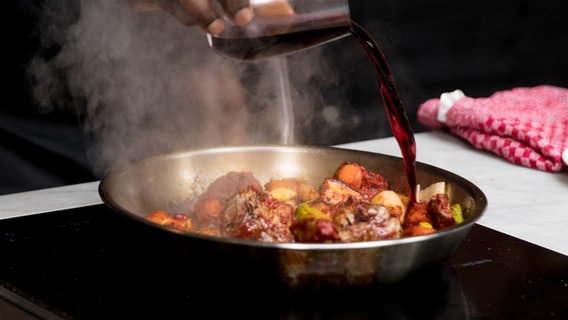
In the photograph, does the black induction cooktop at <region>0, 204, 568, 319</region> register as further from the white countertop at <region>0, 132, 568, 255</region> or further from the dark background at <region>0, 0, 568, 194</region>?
the dark background at <region>0, 0, 568, 194</region>

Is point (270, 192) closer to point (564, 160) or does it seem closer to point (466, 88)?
point (564, 160)

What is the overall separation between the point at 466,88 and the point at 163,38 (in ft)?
4.75

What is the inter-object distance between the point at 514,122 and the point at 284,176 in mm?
794

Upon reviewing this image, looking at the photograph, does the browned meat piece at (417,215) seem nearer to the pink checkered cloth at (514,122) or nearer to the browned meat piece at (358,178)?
the browned meat piece at (358,178)

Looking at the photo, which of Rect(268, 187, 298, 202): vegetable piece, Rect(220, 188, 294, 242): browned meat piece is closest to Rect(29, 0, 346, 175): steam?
Rect(268, 187, 298, 202): vegetable piece

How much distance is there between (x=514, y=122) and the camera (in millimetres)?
2121

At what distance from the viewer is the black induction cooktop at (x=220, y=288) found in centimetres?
114

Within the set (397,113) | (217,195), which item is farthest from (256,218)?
(397,113)

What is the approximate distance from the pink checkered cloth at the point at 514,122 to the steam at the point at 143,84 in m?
0.54

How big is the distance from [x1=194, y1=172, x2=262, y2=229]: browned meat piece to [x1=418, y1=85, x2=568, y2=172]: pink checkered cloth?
0.90 meters

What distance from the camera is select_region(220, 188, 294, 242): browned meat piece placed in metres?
1.21

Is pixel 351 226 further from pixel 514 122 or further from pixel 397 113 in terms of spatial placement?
pixel 514 122

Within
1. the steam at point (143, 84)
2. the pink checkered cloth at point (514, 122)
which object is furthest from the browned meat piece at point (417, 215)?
the steam at point (143, 84)

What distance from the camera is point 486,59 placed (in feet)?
10.5
